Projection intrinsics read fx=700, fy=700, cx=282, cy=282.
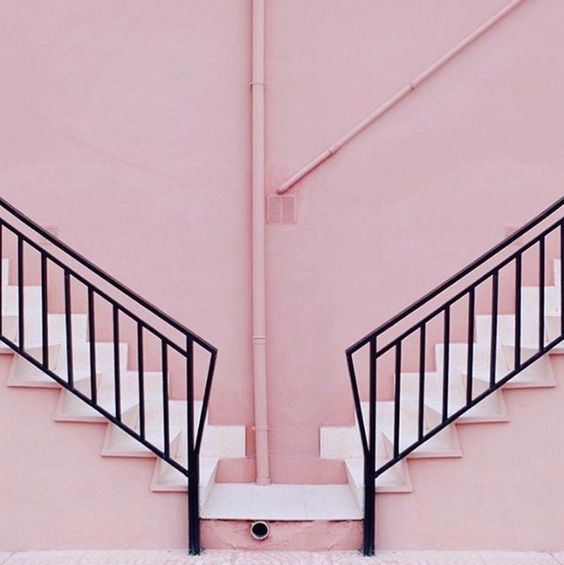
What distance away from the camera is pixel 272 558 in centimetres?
391

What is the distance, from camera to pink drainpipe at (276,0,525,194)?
4.98 m

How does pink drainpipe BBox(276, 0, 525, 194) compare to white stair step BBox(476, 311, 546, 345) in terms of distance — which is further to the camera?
pink drainpipe BBox(276, 0, 525, 194)

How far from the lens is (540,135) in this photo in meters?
5.06

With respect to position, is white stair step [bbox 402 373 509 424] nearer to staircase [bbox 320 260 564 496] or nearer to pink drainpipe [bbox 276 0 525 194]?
staircase [bbox 320 260 564 496]

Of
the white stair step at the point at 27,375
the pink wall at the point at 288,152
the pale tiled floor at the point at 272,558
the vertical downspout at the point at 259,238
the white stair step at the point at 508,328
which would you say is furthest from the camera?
the pink wall at the point at 288,152

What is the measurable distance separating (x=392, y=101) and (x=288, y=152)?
82 centimetres

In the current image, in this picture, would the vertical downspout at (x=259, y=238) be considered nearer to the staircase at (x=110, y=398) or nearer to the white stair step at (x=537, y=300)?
the staircase at (x=110, y=398)

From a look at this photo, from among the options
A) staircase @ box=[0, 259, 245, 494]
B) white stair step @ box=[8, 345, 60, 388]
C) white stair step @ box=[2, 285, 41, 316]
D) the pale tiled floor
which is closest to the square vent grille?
staircase @ box=[0, 259, 245, 494]

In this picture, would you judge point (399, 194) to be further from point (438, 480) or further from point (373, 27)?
point (438, 480)

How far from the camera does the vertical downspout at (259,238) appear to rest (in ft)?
16.1

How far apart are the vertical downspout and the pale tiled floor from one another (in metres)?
1.05

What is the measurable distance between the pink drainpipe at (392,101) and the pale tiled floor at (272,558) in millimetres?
2439

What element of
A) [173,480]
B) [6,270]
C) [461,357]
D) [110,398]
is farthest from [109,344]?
[461,357]

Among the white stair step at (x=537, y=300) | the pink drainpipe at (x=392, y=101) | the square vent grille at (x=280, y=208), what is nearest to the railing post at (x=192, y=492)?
the square vent grille at (x=280, y=208)
